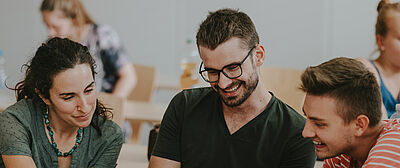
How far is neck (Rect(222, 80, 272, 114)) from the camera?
1.81 m

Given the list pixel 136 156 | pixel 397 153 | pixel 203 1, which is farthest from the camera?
pixel 203 1

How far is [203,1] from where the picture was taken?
17.5 feet

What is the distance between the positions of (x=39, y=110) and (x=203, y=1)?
354cm

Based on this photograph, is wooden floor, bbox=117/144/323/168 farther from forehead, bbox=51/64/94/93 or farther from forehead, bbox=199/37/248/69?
forehead, bbox=199/37/248/69

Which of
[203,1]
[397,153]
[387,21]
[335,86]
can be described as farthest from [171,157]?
[203,1]

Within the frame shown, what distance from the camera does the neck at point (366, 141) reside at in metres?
1.56

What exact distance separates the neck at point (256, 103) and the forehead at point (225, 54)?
6.1 inches

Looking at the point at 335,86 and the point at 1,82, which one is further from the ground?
the point at 335,86

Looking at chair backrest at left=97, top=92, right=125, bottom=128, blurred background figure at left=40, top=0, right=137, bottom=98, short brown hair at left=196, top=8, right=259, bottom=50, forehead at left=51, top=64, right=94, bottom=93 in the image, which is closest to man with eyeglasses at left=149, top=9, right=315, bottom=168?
short brown hair at left=196, top=8, right=259, bottom=50

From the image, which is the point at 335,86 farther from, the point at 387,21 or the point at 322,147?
the point at 387,21

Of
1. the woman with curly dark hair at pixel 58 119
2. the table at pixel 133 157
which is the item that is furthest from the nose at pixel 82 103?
the table at pixel 133 157

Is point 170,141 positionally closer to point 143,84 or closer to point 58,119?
point 58,119

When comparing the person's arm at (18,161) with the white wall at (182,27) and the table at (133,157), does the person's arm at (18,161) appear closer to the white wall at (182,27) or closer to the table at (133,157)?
the table at (133,157)

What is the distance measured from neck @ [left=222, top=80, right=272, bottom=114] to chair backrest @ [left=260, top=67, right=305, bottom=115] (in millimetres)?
966
